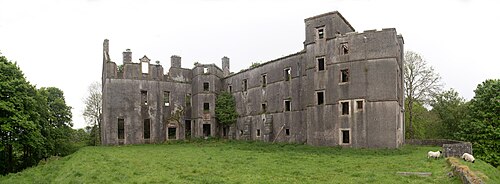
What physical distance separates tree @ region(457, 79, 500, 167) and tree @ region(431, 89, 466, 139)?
215 inches

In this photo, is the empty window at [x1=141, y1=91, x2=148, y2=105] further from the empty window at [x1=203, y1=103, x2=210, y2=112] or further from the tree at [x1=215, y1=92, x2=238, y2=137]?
the tree at [x1=215, y1=92, x2=238, y2=137]

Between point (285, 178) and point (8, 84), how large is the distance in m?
24.7

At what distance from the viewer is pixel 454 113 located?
41594mm

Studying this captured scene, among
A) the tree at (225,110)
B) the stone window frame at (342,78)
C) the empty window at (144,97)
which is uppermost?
the stone window frame at (342,78)

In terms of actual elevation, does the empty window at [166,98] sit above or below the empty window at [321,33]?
below

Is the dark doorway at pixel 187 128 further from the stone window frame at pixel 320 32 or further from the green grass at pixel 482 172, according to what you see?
the green grass at pixel 482 172

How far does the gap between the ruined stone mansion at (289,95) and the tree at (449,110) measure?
37.5ft

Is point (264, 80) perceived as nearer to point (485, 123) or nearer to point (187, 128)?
point (187, 128)

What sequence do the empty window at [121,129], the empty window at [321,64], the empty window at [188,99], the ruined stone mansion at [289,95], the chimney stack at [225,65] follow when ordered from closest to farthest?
1. the ruined stone mansion at [289,95]
2. the empty window at [321,64]
3. the empty window at [121,129]
4. the empty window at [188,99]
5. the chimney stack at [225,65]

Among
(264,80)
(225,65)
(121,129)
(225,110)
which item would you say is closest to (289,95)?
(264,80)

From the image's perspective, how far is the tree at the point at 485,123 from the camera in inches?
1259

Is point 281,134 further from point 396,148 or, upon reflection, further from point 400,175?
point 400,175

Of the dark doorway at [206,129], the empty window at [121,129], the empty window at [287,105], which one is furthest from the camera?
the dark doorway at [206,129]

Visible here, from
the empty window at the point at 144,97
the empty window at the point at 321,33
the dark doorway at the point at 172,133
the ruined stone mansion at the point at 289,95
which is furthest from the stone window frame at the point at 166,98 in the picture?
the empty window at the point at 321,33
